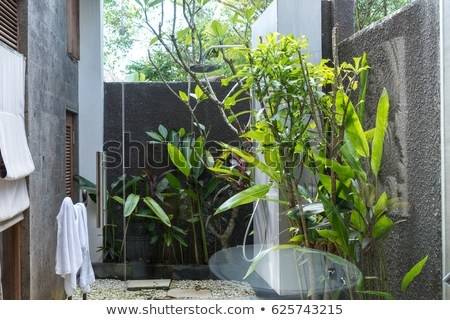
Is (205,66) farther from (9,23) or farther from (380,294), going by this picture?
(380,294)

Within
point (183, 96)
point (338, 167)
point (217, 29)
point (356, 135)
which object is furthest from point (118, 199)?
point (356, 135)

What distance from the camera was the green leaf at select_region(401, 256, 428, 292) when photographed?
2381 millimetres

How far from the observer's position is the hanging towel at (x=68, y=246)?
8.06 ft

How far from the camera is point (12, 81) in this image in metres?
2.36

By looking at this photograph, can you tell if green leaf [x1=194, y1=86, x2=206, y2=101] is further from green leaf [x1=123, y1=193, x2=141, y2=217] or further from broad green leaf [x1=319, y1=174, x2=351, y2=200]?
broad green leaf [x1=319, y1=174, x2=351, y2=200]

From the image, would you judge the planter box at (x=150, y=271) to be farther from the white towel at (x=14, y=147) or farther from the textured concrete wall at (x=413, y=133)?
the textured concrete wall at (x=413, y=133)

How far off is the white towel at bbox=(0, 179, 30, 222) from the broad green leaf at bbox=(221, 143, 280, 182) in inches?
36.3

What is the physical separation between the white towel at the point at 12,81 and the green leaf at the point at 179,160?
676mm

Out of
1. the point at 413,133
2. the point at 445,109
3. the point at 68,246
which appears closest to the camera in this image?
the point at 445,109

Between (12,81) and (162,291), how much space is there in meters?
1.12

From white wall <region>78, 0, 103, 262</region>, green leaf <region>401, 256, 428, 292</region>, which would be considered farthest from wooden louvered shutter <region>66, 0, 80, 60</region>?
green leaf <region>401, 256, 428, 292</region>

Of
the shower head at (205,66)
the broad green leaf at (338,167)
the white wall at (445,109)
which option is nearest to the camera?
the white wall at (445,109)

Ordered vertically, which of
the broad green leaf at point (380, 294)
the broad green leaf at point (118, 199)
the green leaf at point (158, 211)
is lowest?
the broad green leaf at point (380, 294)

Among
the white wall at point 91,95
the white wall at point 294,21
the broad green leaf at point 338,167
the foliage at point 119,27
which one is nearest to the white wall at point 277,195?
the white wall at point 294,21
